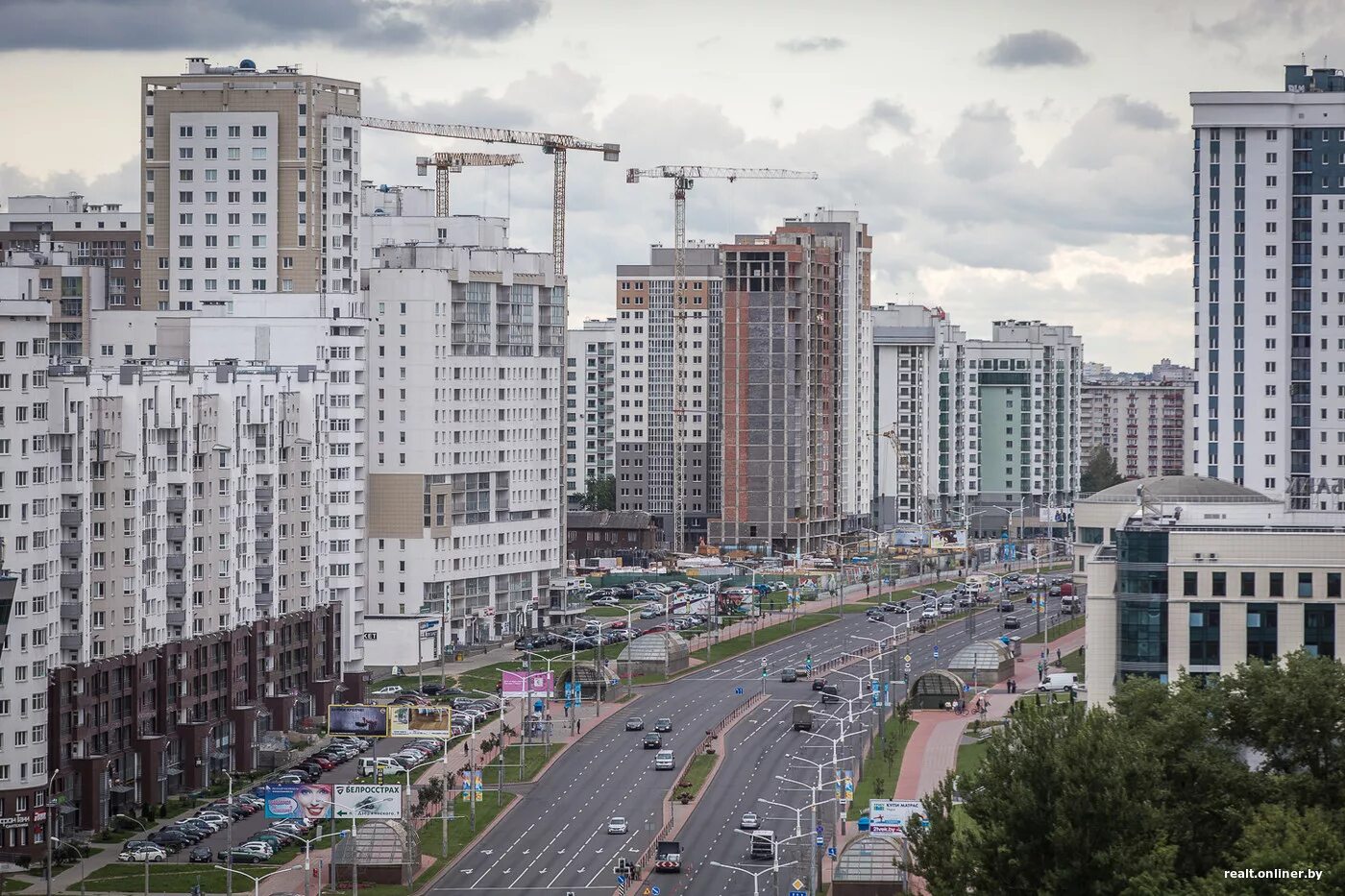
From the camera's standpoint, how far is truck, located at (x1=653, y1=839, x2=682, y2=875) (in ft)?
445

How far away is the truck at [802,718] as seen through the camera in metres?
184

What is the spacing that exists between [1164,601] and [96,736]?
62424mm

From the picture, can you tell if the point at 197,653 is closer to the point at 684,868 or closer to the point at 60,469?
the point at 60,469

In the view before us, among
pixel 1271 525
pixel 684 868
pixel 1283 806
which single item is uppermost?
pixel 1271 525

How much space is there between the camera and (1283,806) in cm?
10038

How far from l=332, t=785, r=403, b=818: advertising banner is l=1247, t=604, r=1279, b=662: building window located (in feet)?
151

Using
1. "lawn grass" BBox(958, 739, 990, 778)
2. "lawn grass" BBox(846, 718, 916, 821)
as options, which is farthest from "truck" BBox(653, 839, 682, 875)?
"lawn grass" BBox(958, 739, 990, 778)

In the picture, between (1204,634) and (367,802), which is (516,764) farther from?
(1204,634)

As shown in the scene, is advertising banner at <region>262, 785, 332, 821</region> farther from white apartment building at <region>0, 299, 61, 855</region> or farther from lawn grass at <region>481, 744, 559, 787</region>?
lawn grass at <region>481, 744, 559, 787</region>

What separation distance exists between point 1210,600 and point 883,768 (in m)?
37.4

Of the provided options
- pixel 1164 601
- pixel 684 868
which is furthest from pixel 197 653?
pixel 1164 601

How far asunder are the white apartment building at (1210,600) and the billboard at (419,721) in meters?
48.8

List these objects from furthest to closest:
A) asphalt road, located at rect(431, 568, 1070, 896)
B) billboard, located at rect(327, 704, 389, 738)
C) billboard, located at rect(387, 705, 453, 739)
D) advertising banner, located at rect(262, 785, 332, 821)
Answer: billboard, located at rect(327, 704, 389, 738), billboard, located at rect(387, 705, 453, 739), advertising banner, located at rect(262, 785, 332, 821), asphalt road, located at rect(431, 568, 1070, 896)

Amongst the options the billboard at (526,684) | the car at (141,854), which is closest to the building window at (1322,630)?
the billboard at (526,684)
